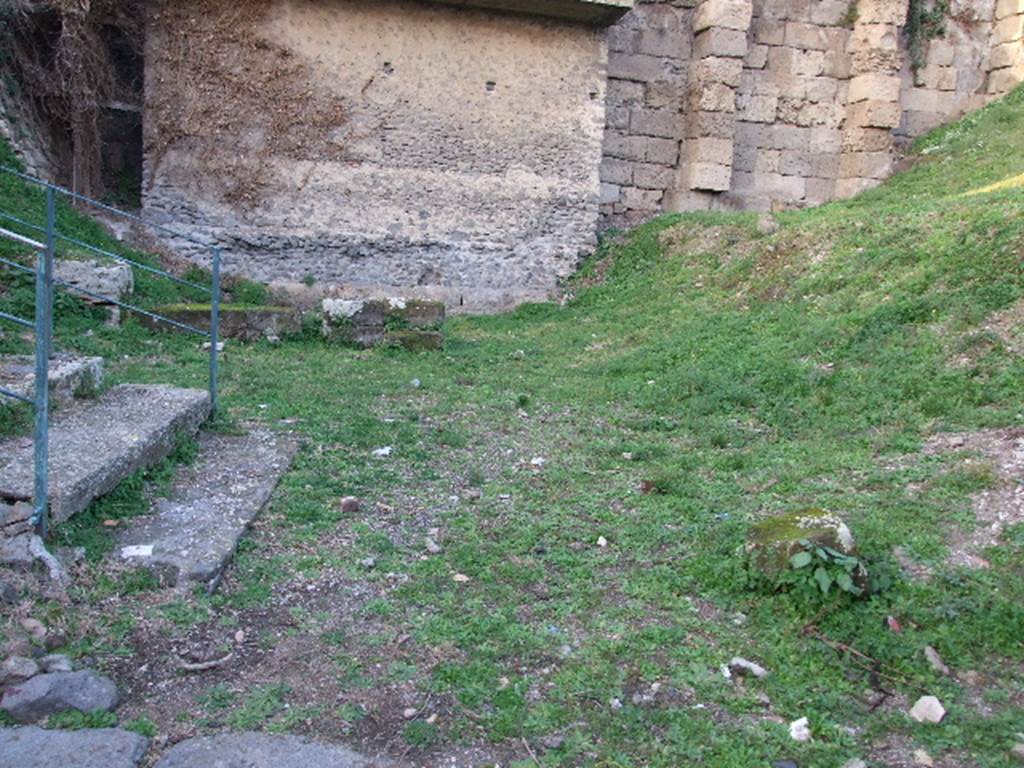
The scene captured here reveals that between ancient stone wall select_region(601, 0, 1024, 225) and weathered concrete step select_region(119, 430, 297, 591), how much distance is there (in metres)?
8.89

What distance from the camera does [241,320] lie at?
29.0ft

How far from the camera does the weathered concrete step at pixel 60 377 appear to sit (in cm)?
481

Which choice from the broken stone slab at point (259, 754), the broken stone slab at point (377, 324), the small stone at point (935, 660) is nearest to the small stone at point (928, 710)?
the small stone at point (935, 660)

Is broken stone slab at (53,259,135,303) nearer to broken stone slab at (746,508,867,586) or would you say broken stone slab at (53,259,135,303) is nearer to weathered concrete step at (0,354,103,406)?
weathered concrete step at (0,354,103,406)

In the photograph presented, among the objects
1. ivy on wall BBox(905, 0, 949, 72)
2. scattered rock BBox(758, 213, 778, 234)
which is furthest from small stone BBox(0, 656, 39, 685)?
ivy on wall BBox(905, 0, 949, 72)

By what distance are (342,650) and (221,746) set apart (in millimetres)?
644

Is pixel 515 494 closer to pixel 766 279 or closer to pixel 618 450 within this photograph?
pixel 618 450

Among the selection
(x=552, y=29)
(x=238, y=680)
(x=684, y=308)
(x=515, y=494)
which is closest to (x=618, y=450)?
(x=515, y=494)

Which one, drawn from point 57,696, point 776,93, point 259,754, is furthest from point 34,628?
point 776,93

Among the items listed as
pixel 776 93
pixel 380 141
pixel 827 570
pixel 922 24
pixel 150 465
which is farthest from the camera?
pixel 922 24

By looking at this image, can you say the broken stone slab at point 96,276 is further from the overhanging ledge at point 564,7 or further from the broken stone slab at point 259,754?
the broken stone slab at point 259,754

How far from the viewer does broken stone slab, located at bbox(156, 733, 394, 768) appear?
8.54ft

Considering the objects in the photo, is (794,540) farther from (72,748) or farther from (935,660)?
(72,748)

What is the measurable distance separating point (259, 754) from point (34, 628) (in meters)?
1.06
